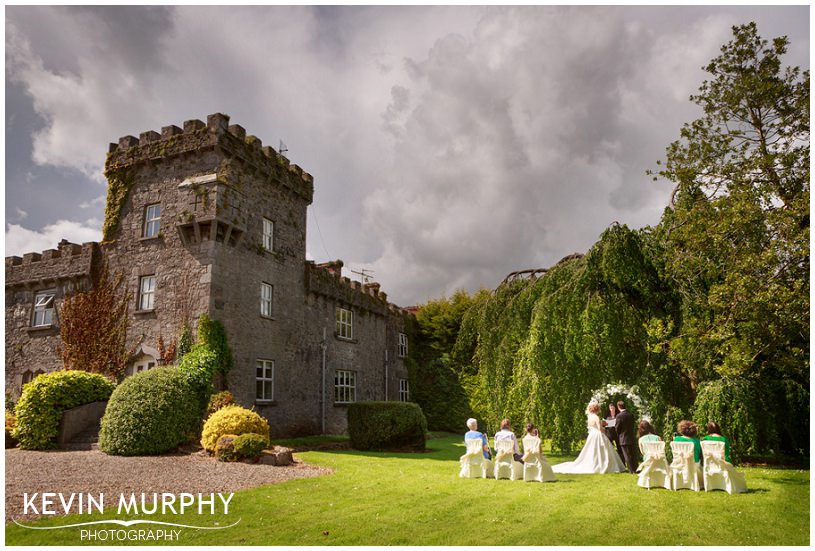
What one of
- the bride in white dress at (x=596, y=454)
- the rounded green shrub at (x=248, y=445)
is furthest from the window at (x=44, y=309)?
the bride in white dress at (x=596, y=454)

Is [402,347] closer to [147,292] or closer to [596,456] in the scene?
[147,292]

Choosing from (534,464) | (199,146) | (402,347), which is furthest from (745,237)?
(402,347)

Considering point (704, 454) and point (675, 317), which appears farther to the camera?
point (675, 317)

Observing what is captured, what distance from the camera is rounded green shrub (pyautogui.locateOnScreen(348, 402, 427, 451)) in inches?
692

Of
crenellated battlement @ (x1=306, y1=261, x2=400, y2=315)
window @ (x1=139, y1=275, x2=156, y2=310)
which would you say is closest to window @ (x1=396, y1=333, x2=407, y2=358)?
crenellated battlement @ (x1=306, y1=261, x2=400, y2=315)

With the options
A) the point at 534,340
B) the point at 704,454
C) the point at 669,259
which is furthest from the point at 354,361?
the point at 704,454

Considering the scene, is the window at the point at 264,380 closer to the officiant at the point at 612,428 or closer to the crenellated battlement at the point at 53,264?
the crenellated battlement at the point at 53,264

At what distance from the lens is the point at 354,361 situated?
2525 cm

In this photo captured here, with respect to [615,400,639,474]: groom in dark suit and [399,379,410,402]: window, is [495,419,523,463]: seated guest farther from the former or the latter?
[399,379,410,402]: window

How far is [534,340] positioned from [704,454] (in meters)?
4.07

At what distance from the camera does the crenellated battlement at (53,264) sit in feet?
65.6

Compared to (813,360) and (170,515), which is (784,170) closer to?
(813,360)

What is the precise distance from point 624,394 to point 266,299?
12.1 meters

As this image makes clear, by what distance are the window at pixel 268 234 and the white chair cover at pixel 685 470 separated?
564 inches
